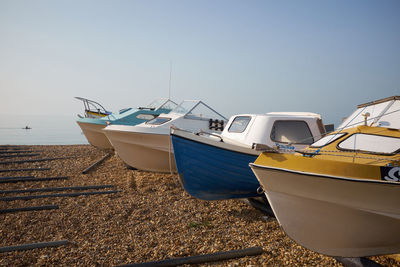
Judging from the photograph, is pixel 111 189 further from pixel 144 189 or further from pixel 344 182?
pixel 344 182

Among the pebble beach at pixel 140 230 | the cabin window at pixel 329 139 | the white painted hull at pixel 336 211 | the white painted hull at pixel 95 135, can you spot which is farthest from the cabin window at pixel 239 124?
the white painted hull at pixel 95 135

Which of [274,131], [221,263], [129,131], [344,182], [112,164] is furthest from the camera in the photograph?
[112,164]

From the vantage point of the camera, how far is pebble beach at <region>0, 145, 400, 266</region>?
391 centimetres

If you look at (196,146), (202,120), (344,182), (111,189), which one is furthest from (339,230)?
(202,120)

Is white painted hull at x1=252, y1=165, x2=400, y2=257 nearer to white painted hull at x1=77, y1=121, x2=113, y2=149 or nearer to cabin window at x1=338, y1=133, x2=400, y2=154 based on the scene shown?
cabin window at x1=338, y1=133, x2=400, y2=154

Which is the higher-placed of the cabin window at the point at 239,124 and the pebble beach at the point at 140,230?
the cabin window at the point at 239,124

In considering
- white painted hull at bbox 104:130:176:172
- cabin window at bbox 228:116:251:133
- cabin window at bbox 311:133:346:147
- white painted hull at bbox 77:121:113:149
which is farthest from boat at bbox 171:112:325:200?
white painted hull at bbox 77:121:113:149

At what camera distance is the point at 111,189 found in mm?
7598

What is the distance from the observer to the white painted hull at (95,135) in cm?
1481

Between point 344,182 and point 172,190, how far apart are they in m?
4.92

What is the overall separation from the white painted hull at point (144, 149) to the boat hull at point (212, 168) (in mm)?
2963

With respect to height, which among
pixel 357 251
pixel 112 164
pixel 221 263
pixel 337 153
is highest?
pixel 337 153

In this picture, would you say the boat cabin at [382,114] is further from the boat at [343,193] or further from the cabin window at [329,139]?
the boat at [343,193]

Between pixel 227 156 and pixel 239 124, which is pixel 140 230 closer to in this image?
pixel 227 156
